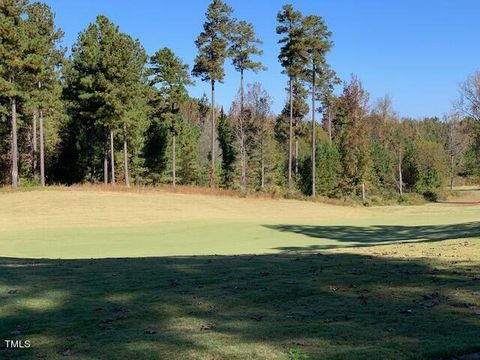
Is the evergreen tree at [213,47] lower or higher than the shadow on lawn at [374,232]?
higher

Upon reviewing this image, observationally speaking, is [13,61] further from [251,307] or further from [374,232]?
[251,307]

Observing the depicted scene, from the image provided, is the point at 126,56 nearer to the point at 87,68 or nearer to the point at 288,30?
the point at 87,68

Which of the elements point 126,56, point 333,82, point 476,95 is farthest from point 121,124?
point 476,95

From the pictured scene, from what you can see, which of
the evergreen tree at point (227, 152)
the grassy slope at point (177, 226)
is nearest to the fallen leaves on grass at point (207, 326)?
the grassy slope at point (177, 226)

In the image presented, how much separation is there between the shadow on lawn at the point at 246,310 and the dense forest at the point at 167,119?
35759 mm

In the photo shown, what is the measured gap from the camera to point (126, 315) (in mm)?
7504

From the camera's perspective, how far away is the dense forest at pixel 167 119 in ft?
Result: 158

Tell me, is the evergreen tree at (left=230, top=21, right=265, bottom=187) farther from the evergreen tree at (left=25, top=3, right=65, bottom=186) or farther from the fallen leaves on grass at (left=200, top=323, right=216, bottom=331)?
the fallen leaves on grass at (left=200, top=323, right=216, bottom=331)

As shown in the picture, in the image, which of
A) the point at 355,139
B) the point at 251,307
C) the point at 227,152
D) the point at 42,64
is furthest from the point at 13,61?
the point at 227,152

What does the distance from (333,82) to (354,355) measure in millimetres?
68149

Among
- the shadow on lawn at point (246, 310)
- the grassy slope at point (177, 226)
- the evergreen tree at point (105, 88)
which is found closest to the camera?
the shadow on lawn at point (246, 310)

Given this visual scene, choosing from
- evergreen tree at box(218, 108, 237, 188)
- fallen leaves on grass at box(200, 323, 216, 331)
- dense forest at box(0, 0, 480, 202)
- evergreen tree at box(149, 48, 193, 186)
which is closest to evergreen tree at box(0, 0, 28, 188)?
dense forest at box(0, 0, 480, 202)

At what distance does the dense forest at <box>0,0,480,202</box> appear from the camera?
1896 inches

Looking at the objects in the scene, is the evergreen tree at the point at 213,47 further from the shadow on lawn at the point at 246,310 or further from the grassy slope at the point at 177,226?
the shadow on lawn at the point at 246,310
